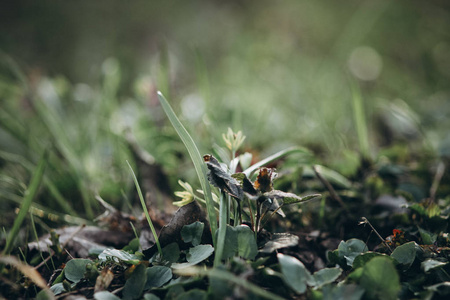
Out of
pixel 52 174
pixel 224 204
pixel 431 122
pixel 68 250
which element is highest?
pixel 431 122

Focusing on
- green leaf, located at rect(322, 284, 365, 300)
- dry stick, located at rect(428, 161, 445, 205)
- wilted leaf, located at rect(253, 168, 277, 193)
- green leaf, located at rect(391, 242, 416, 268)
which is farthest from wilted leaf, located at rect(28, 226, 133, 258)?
dry stick, located at rect(428, 161, 445, 205)

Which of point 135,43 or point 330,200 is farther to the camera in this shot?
point 135,43

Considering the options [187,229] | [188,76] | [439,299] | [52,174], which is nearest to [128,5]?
[188,76]

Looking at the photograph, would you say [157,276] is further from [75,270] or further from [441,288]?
[441,288]

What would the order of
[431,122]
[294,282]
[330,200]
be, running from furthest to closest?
[431,122], [330,200], [294,282]

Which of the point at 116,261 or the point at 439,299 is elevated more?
the point at 439,299

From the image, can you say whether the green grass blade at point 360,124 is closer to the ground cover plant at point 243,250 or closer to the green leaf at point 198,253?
the ground cover plant at point 243,250

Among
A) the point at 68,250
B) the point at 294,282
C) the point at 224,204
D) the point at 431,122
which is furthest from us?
the point at 431,122

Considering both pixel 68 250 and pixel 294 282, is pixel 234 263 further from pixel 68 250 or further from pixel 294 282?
pixel 68 250

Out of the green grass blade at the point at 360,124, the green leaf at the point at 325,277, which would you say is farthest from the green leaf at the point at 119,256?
the green grass blade at the point at 360,124
